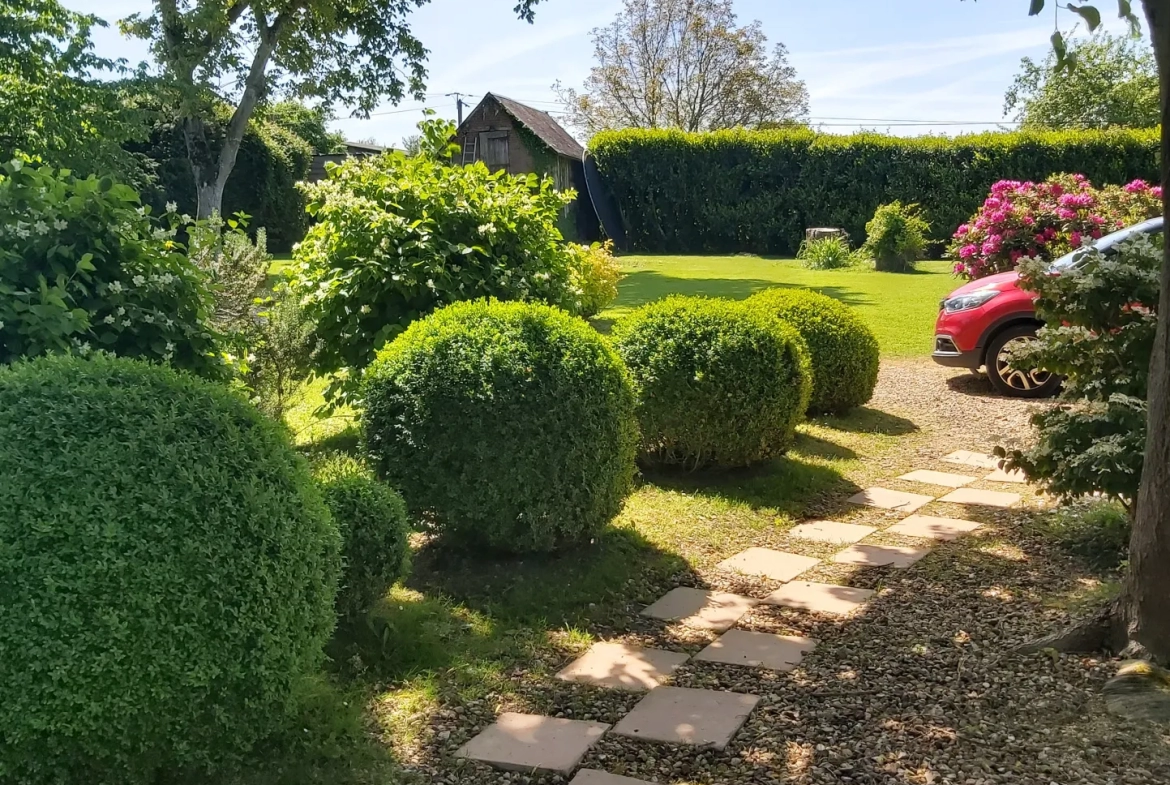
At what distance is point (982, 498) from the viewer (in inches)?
235

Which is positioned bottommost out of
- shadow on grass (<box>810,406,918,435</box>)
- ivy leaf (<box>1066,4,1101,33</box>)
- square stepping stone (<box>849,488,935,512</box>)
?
square stepping stone (<box>849,488,935,512</box>)

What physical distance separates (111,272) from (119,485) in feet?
5.55

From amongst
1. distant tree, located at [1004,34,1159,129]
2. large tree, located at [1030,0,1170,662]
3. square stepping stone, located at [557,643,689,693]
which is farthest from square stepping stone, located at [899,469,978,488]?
distant tree, located at [1004,34,1159,129]

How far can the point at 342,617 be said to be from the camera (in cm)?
358

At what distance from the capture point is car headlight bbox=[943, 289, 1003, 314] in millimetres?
8977

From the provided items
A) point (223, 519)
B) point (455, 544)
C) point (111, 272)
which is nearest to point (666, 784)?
point (223, 519)

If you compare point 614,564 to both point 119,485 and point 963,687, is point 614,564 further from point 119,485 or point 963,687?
point 119,485

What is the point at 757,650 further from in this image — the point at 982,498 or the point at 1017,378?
the point at 1017,378

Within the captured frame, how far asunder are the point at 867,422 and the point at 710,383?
2.93 metres

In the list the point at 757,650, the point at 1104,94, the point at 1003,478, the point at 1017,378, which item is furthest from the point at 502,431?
the point at 1104,94

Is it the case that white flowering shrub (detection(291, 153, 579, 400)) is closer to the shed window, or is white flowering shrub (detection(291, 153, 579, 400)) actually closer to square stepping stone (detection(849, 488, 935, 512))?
square stepping stone (detection(849, 488, 935, 512))

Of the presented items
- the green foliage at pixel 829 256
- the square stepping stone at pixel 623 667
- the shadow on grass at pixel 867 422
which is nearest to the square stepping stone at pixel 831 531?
the square stepping stone at pixel 623 667

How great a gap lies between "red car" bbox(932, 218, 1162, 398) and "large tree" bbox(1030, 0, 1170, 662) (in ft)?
19.2

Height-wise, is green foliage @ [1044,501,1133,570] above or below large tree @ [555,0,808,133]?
below
